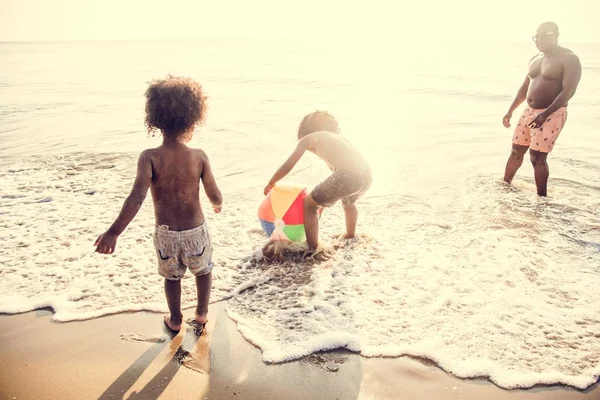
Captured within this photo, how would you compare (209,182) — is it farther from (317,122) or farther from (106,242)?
(317,122)

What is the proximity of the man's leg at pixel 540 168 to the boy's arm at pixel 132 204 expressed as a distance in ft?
18.6

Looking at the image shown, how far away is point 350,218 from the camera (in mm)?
5203

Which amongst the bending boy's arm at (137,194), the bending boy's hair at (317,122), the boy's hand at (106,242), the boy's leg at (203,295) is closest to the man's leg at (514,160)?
the bending boy's hair at (317,122)

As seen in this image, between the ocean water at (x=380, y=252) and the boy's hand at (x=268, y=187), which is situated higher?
the boy's hand at (x=268, y=187)

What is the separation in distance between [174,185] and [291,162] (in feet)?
5.14

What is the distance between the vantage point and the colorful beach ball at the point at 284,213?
464 centimetres

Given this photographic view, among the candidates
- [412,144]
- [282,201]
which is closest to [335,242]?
[282,201]

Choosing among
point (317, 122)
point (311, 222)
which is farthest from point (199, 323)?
point (317, 122)

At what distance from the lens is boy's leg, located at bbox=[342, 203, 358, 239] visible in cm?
513

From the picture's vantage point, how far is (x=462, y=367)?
315cm

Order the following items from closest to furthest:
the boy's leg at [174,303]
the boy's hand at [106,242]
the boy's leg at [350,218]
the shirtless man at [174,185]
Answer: the boy's hand at [106,242]
the shirtless man at [174,185]
the boy's leg at [174,303]
the boy's leg at [350,218]

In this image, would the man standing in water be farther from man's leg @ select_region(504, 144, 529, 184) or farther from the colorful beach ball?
the colorful beach ball

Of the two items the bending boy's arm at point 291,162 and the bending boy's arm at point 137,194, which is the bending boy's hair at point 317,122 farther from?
the bending boy's arm at point 137,194

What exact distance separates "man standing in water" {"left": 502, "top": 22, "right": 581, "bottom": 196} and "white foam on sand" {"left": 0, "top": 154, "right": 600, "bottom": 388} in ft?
2.65
